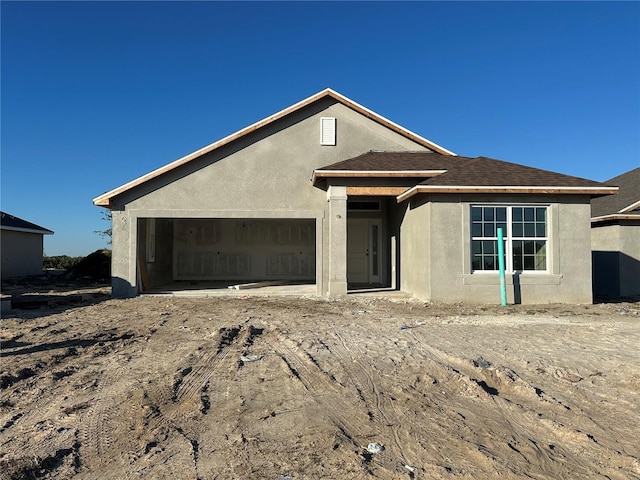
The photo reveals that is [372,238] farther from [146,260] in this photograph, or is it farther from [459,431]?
[459,431]

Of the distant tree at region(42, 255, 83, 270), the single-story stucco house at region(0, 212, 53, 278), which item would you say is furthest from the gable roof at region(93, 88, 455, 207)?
the distant tree at region(42, 255, 83, 270)

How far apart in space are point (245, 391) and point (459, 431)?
2248mm

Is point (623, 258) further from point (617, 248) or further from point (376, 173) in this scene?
point (376, 173)

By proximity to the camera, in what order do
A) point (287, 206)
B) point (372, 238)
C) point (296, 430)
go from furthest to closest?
1. point (372, 238)
2. point (287, 206)
3. point (296, 430)

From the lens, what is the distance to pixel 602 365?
589 centimetres

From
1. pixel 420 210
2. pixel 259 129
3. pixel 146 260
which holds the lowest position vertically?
pixel 146 260

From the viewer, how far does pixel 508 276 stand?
12.1 m

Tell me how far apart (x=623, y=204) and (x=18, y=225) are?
27.8 metres

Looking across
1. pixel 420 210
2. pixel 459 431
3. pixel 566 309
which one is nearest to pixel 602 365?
pixel 459 431

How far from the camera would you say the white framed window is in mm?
12156

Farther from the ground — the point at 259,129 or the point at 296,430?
the point at 259,129

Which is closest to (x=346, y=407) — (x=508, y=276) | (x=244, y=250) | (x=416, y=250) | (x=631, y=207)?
(x=508, y=276)

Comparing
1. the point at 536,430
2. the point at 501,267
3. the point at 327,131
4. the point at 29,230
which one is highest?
the point at 327,131

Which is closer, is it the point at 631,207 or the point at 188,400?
the point at 188,400
